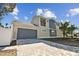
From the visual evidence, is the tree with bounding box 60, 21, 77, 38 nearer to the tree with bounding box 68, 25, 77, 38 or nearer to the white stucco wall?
the tree with bounding box 68, 25, 77, 38

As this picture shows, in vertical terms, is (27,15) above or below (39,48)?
above

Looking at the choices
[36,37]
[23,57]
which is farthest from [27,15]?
[23,57]

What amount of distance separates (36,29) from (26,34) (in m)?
0.22

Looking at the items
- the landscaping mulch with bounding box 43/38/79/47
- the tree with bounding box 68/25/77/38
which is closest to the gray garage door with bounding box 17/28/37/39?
the landscaping mulch with bounding box 43/38/79/47

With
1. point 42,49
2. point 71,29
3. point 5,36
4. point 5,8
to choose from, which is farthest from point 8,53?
point 71,29

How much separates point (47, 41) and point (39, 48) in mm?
210

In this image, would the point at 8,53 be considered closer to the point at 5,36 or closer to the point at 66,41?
the point at 5,36

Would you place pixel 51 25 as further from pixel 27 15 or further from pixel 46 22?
pixel 27 15

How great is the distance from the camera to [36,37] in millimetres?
3951

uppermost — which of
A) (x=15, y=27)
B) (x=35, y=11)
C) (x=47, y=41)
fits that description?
(x=35, y=11)

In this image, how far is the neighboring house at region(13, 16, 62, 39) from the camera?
391cm

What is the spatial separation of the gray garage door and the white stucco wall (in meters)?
0.18

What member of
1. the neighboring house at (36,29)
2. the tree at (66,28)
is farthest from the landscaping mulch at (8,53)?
the tree at (66,28)

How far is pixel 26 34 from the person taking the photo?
3938 mm
